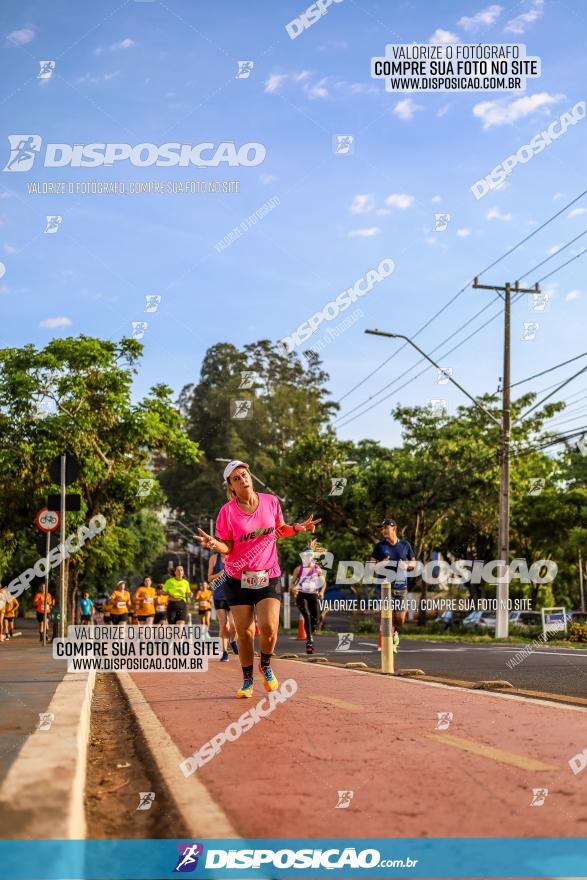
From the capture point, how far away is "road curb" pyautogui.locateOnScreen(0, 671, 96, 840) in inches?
129

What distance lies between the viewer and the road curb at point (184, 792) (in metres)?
3.58

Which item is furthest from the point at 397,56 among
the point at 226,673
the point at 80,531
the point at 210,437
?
the point at 210,437

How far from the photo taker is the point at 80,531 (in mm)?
29094

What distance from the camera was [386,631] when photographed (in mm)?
10961

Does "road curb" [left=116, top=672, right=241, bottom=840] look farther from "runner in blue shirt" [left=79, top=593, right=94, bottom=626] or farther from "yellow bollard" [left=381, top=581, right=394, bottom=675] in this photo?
"runner in blue shirt" [left=79, top=593, right=94, bottom=626]

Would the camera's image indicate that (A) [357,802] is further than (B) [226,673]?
No

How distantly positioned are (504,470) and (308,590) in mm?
13991

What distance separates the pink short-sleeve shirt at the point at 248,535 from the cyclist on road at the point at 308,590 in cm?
761

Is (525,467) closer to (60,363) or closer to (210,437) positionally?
(60,363)

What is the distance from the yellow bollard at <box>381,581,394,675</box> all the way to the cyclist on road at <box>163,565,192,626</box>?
9106mm

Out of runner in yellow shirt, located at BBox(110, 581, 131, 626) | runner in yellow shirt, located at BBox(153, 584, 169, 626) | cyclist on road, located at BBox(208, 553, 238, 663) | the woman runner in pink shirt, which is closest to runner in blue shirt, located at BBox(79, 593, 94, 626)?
Result: runner in yellow shirt, located at BBox(110, 581, 131, 626)

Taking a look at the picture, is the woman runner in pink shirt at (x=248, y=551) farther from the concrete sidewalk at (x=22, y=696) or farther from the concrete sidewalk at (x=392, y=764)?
the concrete sidewalk at (x=22, y=696)

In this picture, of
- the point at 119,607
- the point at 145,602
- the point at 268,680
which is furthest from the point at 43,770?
the point at 119,607

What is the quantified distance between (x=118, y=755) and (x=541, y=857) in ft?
10.1
